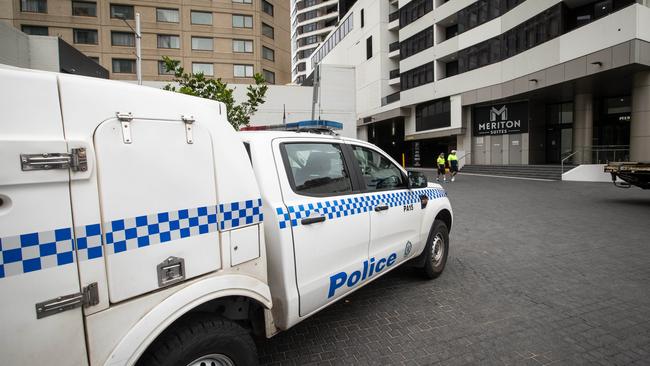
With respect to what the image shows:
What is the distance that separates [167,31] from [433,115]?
2723 cm

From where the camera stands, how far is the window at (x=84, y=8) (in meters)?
30.0

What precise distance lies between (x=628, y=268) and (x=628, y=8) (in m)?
17.7

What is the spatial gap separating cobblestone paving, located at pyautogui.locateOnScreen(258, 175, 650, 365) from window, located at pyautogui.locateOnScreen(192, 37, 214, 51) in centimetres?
3454

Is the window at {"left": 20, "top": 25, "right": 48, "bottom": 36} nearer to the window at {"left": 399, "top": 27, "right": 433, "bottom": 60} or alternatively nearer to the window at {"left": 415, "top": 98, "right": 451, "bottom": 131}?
the window at {"left": 399, "top": 27, "right": 433, "bottom": 60}

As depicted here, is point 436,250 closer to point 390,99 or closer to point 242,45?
point 390,99

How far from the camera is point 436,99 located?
3130cm

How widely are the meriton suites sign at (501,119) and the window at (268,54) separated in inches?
886

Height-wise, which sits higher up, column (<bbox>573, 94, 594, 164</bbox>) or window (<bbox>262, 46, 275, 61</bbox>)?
window (<bbox>262, 46, 275, 61</bbox>)

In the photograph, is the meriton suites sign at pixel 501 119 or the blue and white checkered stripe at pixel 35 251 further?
the meriton suites sign at pixel 501 119

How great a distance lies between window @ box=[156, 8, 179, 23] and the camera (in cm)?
3222

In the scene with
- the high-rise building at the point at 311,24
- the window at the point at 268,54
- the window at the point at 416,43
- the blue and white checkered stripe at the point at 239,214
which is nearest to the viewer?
the blue and white checkered stripe at the point at 239,214

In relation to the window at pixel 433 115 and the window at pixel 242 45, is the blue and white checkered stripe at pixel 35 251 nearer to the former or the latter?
the window at pixel 433 115

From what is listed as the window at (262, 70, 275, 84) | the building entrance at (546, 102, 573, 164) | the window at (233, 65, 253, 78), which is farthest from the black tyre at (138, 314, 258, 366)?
the window at (262, 70, 275, 84)

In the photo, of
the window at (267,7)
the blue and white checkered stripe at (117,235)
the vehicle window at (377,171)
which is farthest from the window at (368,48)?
the blue and white checkered stripe at (117,235)
